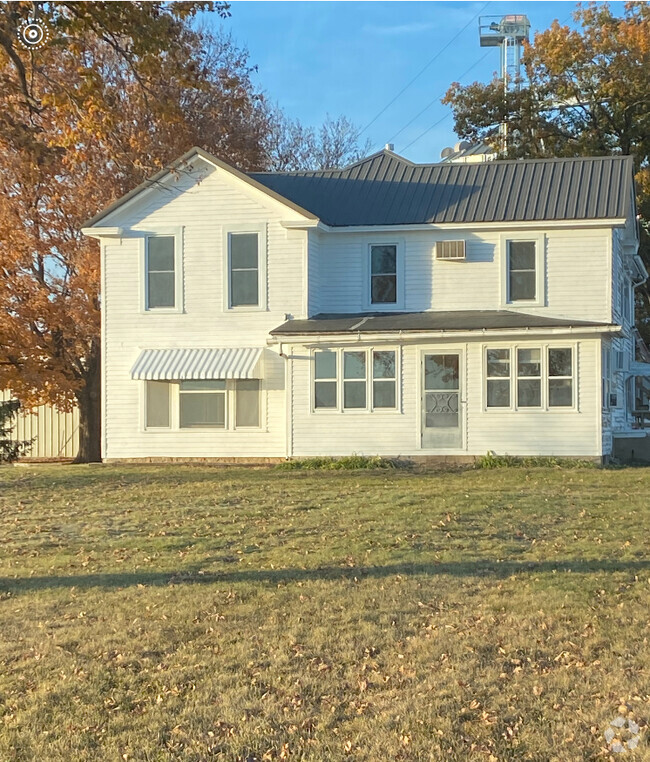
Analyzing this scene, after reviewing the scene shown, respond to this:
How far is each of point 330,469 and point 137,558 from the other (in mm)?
9720

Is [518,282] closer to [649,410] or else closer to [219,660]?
[649,410]

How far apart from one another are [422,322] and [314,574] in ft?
38.9

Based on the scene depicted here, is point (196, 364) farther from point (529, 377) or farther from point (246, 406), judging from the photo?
point (529, 377)

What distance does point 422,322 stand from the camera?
1986 cm

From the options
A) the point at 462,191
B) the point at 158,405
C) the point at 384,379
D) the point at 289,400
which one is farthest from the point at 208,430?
the point at 462,191

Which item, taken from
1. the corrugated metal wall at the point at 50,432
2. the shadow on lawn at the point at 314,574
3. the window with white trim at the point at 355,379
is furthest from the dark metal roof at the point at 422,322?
the shadow on lawn at the point at 314,574

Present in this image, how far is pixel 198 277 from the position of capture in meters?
21.2

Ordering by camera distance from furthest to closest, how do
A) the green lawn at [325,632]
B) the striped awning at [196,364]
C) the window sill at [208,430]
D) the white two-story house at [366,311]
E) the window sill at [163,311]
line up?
1. the window sill at [163,311]
2. the window sill at [208,430]
3. the striped awning at [196,364]
4. the white two-story house at [366,311]
5. the green lawn at [325,632]

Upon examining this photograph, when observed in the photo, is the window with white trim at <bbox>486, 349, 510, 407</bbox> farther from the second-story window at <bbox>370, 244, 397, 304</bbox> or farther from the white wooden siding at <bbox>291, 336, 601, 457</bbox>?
the second-story window at <bbox>370, 244, 397, 304</bbox>

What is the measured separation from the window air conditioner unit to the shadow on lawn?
12.4 m

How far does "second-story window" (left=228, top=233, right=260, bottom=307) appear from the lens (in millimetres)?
21000

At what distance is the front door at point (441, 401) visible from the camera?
20.0 metres

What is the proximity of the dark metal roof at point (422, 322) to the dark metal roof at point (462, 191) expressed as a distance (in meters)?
2.06

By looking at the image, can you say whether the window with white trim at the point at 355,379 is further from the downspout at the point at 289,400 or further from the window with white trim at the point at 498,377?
the window with white trim at the point at 498,377
